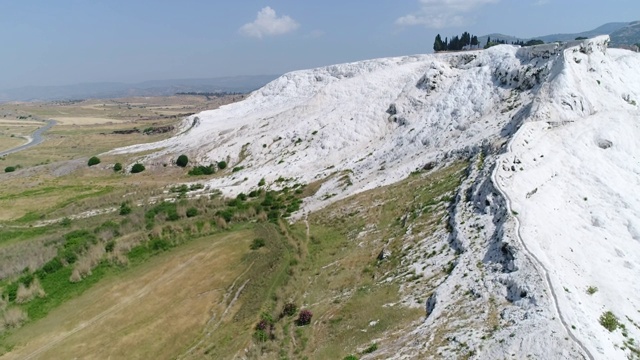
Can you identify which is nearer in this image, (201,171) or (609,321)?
(609,321)

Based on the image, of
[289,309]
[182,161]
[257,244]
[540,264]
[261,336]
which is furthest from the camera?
[182,161]

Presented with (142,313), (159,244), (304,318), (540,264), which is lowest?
(142,313)

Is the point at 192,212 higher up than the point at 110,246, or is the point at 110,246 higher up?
the point at 192,212

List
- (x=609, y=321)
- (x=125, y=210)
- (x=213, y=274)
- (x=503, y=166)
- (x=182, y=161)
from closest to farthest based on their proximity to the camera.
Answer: (x=609, y=321)
(x=503, y=166)
(x=213, y=274)
(x=125, y=210)
(x=182, y=161)

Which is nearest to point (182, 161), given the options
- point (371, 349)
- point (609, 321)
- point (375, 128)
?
point (375, 128)

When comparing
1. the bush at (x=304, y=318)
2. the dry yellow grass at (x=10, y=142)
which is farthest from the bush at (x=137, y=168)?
the dry yellow grass at (x=10, y=142)

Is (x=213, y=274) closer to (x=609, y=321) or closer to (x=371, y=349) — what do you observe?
(x=371, y=349)

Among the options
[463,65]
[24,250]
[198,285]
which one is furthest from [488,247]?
[463,65]
